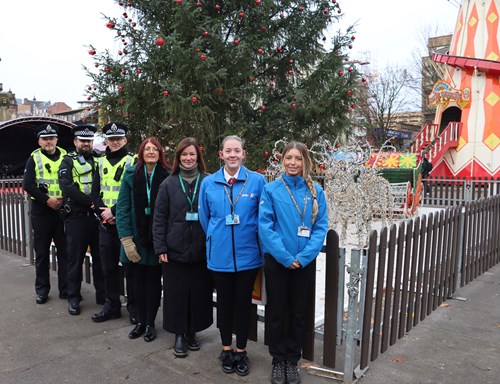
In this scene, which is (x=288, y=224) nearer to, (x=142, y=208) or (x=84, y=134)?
(x=142, y=208)

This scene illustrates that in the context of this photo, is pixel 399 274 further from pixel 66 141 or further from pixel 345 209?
pixel 66 141

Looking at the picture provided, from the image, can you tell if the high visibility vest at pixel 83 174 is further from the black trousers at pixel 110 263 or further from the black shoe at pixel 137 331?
the black shoe at pixel 137 331

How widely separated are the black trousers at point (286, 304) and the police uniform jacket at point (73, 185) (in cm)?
246

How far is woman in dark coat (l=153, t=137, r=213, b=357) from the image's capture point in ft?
12.2

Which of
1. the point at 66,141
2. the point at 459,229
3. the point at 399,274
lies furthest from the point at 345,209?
the point at 66,141

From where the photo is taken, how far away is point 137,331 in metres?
4.28

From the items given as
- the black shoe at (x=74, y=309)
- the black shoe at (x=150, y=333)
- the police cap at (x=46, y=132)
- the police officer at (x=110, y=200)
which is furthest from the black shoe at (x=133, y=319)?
the police cap at (x=46, y=132)

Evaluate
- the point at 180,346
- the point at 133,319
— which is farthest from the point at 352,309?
the point at 133,319

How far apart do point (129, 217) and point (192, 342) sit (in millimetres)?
1295

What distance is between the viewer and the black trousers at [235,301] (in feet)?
11.6

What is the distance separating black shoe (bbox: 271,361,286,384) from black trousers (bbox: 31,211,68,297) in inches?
129

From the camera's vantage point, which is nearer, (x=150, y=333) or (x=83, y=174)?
(x=150, y=333)

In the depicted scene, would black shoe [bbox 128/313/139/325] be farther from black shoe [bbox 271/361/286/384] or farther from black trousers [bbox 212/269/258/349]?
black shoe [bbox 271/361/286/384]

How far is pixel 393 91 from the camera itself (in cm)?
3600
